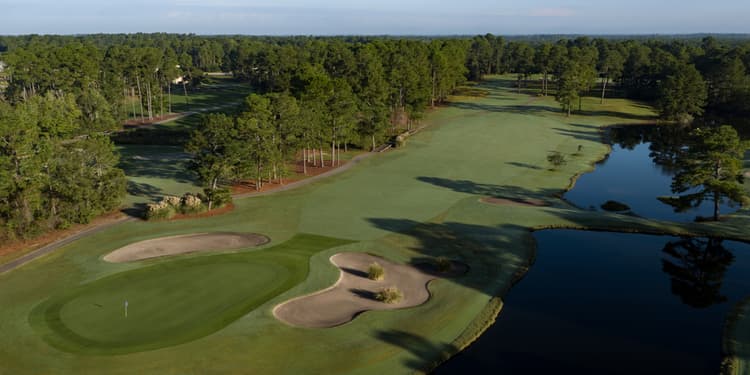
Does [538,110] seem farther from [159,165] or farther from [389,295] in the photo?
[389,295]

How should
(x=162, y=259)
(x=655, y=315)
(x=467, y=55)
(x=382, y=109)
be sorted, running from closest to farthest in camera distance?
(x=655, y=315)
(x=162, y=259)
(x=382, y=109)
(x=467, y=55)

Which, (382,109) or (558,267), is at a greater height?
(382,109)

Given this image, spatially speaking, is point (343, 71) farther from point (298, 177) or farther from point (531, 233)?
point (531, 233)

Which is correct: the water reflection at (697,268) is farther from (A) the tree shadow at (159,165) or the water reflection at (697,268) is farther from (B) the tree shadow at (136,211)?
(A) the tree shadow at (159,165)

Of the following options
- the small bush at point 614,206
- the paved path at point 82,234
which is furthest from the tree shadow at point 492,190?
the paved path at point 82,234

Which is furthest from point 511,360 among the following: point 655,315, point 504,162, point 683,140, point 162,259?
point 683,140

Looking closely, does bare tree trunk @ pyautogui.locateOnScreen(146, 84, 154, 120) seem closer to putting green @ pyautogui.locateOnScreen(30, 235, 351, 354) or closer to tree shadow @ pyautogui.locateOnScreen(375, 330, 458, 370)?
putting green @ pyautogui.locateOnScreen(30, 235, 351, 354)

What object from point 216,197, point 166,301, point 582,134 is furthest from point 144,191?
point 582,134
